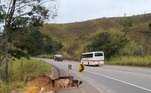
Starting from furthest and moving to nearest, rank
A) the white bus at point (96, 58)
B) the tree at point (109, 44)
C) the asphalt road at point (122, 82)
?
1. the tree at point (109, 44)
2. the white bus at point (96, 58)
3. the asphalt road at point (122, 82)

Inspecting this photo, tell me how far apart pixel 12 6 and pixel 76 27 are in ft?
496

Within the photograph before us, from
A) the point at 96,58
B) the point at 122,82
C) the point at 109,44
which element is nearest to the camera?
the point at 122,82

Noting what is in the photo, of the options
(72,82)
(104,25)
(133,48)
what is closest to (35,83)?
(72,82)

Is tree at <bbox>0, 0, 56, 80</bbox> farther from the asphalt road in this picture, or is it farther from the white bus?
the white bus

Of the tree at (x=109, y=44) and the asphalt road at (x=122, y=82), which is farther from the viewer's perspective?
the tree at (x=109, y=44)

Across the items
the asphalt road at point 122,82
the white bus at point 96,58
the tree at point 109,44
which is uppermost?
the tree at point 109,44

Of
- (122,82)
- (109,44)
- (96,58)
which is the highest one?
(109,44)

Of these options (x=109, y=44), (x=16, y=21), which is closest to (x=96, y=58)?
(x=109, y=44)

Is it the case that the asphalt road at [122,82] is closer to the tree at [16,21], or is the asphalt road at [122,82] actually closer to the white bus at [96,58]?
the tree at [16,21]

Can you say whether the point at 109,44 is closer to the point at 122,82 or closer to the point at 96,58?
the point at 96,58

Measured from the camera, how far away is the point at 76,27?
17962 cm

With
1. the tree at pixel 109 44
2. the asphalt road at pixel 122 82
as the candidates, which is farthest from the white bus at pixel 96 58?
the asphalt road at pixel 122 82

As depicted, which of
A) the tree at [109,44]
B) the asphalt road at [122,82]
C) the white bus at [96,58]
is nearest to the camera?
the asphalt road at [122,82]

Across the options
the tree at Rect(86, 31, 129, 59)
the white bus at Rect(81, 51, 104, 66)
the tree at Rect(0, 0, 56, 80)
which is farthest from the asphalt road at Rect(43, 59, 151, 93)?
the tree at Rect(86, 31, 129, 59)
